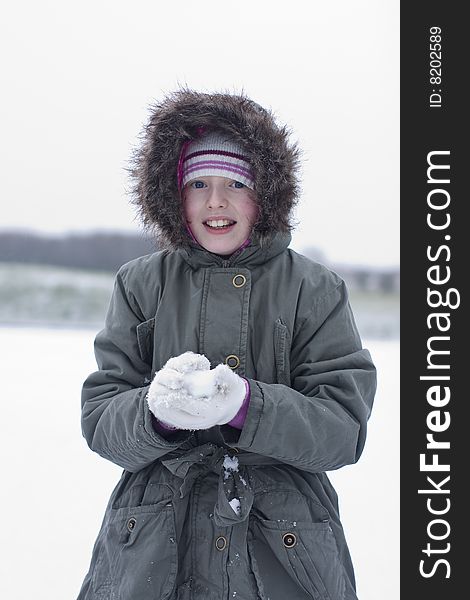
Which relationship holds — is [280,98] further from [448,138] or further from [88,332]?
[448,138]

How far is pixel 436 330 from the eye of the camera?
1.55 m

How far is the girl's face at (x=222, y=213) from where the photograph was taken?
3.76 feet

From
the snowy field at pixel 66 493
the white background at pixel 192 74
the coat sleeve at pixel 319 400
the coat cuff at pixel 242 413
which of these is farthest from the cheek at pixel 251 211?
the white background at pixel 192 74

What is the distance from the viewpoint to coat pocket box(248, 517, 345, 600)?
103cm

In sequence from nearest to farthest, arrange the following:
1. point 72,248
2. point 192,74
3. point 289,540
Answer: point 289,540, point 192,74, point 72,248

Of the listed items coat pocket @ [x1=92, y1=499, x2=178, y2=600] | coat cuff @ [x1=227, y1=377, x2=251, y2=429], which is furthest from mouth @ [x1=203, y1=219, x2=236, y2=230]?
coat pocket @ [x1=92, y1=499, x2=178, y2=600]

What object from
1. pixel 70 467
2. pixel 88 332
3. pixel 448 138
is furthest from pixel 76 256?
pixel 448 138

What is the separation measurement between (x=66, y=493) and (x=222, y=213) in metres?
1.66

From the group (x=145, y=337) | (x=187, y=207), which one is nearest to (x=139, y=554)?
(x=145, y=337)

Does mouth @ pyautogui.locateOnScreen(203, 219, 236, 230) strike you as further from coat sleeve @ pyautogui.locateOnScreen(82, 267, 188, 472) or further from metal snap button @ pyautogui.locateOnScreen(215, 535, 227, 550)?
metal snap button @ pyautogui.locateOnScreen(215, 535, 227, 550)

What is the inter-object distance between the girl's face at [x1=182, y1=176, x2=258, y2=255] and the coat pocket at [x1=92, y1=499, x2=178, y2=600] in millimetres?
405

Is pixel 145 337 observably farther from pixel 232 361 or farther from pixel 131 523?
pixel 131 523

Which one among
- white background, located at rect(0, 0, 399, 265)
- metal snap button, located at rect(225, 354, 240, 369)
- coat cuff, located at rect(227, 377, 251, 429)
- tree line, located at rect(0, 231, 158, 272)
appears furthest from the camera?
tree line, located at rect(0, 231, 158, 272)

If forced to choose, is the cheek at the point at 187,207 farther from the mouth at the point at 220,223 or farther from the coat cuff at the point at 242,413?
the coat cuff at the point at 242,413
